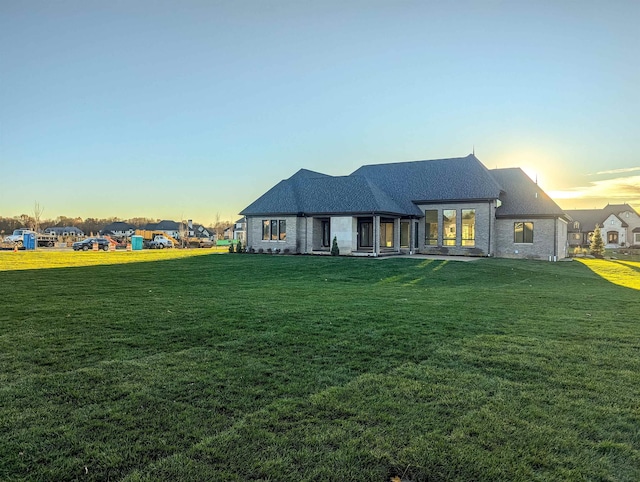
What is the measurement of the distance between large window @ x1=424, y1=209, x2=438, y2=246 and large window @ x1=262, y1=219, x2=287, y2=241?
10.3 m

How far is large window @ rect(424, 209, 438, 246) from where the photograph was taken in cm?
2945

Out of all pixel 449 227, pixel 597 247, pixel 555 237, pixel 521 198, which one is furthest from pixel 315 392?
pixel 597 247

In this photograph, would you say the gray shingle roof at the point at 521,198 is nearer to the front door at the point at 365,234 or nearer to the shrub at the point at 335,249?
the front door at the point at 365,234

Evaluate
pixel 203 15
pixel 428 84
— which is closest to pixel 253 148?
pixel 203 15

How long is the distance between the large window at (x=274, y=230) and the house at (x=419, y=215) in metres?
0.07

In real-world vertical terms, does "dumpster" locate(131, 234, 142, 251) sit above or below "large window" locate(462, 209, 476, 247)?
below

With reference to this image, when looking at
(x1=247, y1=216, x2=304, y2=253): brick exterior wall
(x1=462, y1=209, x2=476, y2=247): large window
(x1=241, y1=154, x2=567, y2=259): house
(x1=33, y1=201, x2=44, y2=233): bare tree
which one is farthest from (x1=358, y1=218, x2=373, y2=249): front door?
(x1=33, y1=201, x2=44, y2=233): bare tree

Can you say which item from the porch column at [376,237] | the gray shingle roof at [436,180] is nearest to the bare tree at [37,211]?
the gray shingle roof at [436,180]

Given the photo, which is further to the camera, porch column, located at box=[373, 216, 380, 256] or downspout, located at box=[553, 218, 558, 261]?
downspout, located at box=[553, 218, 558, 261]

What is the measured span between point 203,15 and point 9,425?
18.4m

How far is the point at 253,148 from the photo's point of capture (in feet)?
91.6

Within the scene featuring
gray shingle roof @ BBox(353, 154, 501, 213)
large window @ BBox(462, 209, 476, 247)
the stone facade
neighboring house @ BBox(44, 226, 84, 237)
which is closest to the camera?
the stone facade

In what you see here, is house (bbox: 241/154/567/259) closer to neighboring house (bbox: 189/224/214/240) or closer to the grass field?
the grass field

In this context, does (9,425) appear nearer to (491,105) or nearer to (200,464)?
(200,464)
